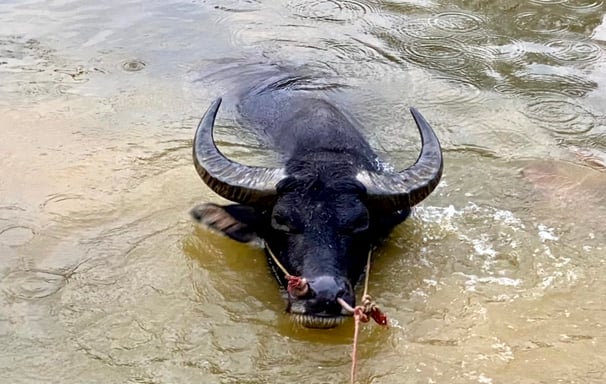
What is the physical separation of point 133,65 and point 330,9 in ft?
7.99

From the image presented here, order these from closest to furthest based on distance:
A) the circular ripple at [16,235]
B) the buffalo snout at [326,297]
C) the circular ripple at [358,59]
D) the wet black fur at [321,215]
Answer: the buffalo snout at [326,297] < the wet black fur at [321,215] < the circular ripple at [16,235] < the circular ripple at [358,59]

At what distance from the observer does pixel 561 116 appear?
248 inches

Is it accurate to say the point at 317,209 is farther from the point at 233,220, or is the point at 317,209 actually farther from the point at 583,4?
the point at 583,4

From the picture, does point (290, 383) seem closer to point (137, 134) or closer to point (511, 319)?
point (511, 319)

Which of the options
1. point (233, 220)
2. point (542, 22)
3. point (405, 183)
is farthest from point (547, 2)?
point (233, 220)

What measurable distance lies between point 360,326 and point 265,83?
311cm

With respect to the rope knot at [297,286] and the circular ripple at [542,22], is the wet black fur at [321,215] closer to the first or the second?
the rope knot at [297,286]

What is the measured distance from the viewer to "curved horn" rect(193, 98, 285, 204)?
421 cm

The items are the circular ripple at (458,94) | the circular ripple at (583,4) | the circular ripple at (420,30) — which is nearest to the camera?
the circular ripple at (458,94)

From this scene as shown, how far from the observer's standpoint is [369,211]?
14.0ft

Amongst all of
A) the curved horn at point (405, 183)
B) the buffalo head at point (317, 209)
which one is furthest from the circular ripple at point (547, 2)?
the curved horn at point (405, 183)

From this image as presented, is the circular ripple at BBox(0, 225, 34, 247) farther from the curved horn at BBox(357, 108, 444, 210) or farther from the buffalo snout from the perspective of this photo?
the curved horn at BBox(357, 108, 444, 210)

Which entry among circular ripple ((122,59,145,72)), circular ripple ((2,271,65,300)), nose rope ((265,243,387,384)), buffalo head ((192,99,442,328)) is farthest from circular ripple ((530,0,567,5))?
circular ripple ((2,271,65,300))

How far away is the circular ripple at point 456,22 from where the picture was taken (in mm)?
8023
